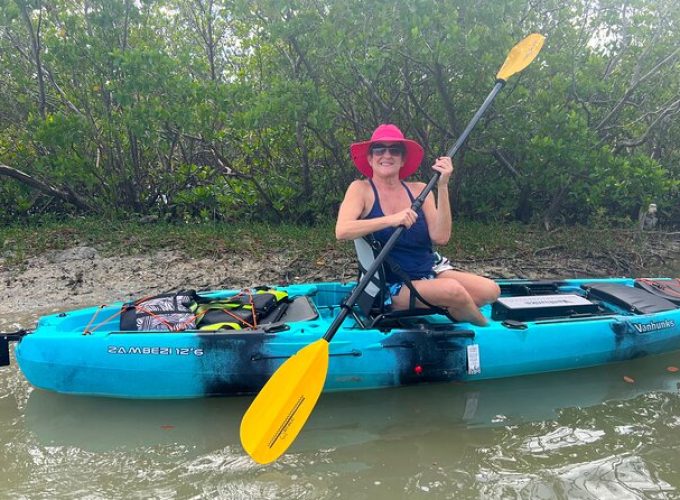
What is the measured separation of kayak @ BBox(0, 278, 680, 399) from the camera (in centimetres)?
299

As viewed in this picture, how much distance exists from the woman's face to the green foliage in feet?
6.97

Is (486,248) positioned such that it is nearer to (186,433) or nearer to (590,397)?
(590,397)

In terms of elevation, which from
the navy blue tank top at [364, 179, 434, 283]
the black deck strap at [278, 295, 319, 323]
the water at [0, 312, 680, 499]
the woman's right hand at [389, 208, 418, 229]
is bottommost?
the water at [0, 312, 680, 499]

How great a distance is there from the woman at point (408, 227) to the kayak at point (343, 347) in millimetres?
195

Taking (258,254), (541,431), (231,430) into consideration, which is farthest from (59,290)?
(541,431)

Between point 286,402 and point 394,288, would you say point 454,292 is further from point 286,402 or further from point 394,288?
point 286,402

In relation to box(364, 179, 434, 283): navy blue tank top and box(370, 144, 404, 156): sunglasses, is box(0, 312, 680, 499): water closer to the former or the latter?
box(364, 179, 434, 283): navy blue tank top

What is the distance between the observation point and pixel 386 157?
10.9 feet

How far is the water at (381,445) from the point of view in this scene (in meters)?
2.37

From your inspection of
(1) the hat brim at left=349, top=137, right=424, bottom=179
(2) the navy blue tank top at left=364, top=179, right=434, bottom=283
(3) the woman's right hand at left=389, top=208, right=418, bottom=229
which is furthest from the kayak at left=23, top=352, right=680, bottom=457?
(1) the hat brim at left=349, top=137, right=424, bottom=179

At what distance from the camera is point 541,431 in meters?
2.89

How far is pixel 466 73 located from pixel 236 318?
432cm

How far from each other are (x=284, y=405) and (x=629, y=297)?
292 centimetres

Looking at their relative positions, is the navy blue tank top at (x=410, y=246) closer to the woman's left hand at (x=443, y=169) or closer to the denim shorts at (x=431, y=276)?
the denim shorts at (x=431, y=276)
